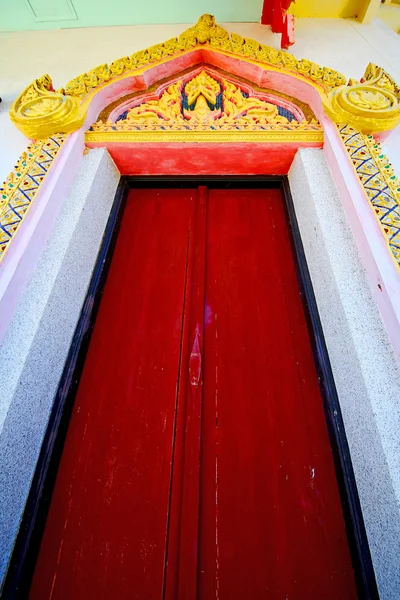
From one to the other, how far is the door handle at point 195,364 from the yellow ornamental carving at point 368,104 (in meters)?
1.42

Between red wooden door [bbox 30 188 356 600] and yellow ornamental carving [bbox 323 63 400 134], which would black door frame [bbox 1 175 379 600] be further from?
yellow ornamental carving [bbox 323 63 400 134]

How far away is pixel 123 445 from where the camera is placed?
1130 mm

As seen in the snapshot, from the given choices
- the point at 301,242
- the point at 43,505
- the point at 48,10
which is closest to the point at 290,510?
the point at 43,505

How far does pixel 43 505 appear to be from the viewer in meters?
1.03

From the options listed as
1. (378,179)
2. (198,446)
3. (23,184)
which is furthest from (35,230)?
(378,179)

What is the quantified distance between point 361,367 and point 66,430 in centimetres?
117

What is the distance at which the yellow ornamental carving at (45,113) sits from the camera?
1541 millimetres

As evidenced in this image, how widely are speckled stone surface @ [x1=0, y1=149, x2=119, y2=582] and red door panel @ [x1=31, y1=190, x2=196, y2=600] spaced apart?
0.46 ft

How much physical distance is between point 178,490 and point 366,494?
0.64 metres

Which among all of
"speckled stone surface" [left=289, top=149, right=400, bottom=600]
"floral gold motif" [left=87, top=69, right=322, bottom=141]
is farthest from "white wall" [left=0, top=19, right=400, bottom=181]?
"speckled stone surface" [left=289, top=149, right=400, bottom=600]

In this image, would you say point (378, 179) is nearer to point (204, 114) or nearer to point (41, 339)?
point (204, 114)

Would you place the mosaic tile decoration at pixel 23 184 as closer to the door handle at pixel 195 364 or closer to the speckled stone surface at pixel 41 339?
the speckled stone surface at pixel 41 339

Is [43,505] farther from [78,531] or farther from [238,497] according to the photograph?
[238,497]

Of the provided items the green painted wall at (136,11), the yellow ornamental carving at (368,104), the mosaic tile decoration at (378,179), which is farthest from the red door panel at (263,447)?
the green painted wall at (136,11)
